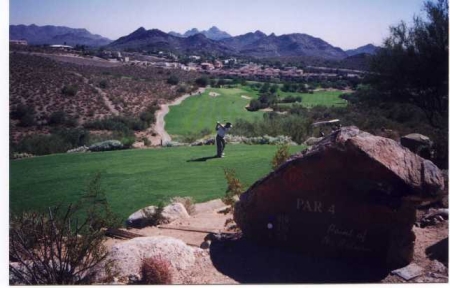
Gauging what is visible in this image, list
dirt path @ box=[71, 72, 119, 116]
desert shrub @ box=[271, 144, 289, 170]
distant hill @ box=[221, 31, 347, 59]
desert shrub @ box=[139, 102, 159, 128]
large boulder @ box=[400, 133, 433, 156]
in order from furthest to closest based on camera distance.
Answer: desert shrub @ box=[139, 102, 159, 128] → dirt path @ box=[71, 72, 119, 116] → distant hill @ box=[221, 31, 347, 59] → large boulder @ box=[400, 133, 433, 156] → desert shrub @ box=[271, 144, 289, 170]

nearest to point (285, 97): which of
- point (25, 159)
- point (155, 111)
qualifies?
point (155, 111)

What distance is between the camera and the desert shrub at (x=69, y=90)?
2054cm

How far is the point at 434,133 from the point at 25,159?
14.0m

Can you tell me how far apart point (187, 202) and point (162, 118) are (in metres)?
17.6

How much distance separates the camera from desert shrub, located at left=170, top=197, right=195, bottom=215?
36.1 feet

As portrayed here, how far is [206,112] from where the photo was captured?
2667 cm

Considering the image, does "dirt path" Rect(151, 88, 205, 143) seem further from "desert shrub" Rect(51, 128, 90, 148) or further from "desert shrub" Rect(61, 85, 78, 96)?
"desert shrub" Rect(61, 85, 78, 96)

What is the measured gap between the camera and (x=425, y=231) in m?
8.15

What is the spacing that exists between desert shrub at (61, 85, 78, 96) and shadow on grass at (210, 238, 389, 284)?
52.0 feet

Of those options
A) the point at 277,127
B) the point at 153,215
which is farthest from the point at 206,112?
the point at 153,215

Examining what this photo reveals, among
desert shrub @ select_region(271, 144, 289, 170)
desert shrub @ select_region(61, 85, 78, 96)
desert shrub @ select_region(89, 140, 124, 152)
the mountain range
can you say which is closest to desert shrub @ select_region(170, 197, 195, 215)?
desert shrub @ select_region(271, 144, 289, 170)

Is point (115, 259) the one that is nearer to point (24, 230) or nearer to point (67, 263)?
point (67, 263)

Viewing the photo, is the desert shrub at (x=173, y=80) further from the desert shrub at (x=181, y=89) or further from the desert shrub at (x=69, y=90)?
the desert shrub at (x=69, y=90)

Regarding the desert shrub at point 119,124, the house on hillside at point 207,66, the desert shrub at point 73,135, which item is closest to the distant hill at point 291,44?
the desert shrub at point 73,135
